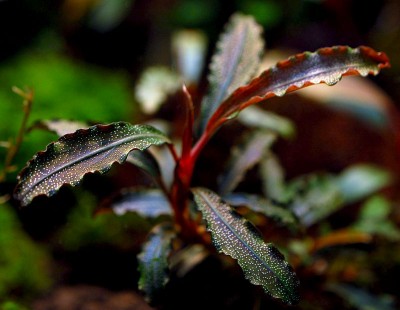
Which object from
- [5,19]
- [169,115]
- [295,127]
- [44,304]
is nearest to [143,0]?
[5,19]

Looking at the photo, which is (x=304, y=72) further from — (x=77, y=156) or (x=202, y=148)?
(x=77, y=156)

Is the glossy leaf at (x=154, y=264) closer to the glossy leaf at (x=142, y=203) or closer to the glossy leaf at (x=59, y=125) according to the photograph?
the glossy leaf at (x=142, y=203)

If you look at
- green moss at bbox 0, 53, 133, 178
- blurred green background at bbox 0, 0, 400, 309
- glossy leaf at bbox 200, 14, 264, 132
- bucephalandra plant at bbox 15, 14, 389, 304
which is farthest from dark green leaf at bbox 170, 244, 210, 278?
green moss at bbox 0, 53, 133, 178

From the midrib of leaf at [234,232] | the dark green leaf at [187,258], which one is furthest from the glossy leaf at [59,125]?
the dark green leaf at [187,258]

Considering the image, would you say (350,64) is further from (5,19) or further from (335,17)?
(5,19)

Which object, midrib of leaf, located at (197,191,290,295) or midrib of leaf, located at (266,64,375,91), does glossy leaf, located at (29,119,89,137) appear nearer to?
midrib of leaf, located at (197,191,290,295)

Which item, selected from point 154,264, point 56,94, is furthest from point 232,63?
point 56,94
